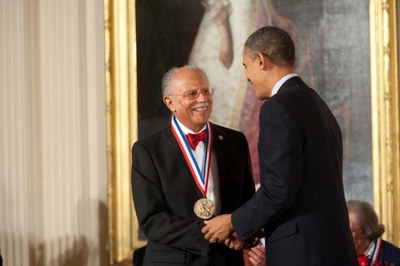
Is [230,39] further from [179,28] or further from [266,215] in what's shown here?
[266,215]

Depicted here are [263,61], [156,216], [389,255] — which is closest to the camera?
[263,61]

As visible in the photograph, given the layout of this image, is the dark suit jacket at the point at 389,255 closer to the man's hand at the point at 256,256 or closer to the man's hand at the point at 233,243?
the man's hand at the point at 256,256

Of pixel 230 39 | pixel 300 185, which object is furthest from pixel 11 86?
pixel 300 185

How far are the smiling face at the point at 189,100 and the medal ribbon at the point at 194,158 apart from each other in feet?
0.21

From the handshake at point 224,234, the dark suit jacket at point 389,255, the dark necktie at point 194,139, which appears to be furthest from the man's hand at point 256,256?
the dark suit jacket at point 389,255

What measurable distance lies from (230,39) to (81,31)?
1.20 metres

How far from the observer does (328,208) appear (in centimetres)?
360

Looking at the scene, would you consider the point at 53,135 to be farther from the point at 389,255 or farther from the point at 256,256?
the point at 389,255

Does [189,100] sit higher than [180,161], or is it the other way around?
[189,100]

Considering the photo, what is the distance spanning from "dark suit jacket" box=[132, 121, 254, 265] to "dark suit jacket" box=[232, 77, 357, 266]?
478mm

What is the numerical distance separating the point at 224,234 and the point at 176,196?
1.29ft

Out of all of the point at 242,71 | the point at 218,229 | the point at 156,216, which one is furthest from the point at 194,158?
the point at 242,71

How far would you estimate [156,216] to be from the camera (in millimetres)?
4078

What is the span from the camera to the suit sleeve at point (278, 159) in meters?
3.46
